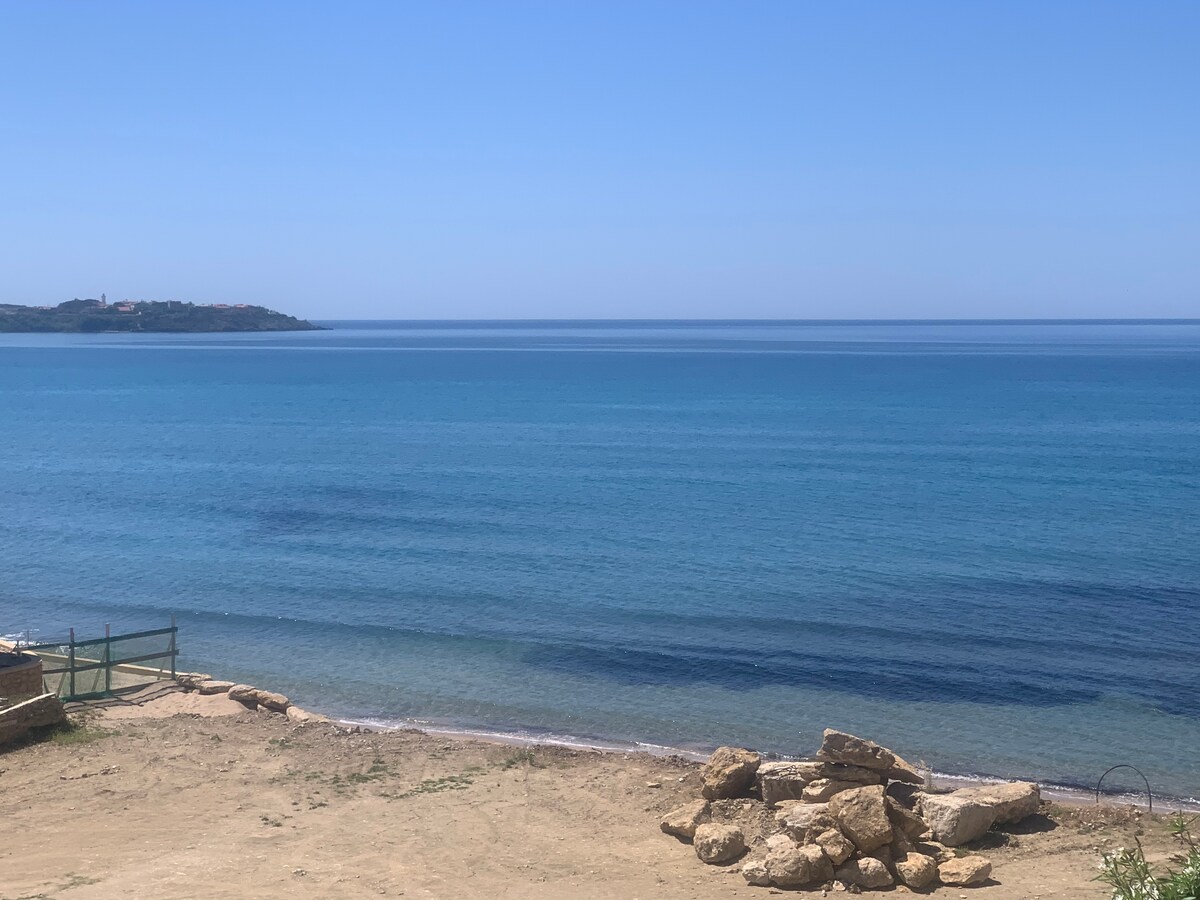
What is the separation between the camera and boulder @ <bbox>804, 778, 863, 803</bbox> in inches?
648

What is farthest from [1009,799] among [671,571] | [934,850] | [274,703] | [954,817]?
[671,571]

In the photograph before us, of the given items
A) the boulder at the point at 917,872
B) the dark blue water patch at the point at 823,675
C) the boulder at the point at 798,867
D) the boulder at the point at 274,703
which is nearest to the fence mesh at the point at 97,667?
the boulder at the point at 274,703

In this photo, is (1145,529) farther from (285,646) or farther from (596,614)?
(285,646)

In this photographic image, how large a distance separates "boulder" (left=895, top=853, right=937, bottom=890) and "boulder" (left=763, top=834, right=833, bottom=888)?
2.85 ft

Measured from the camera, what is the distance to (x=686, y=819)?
55.0ft

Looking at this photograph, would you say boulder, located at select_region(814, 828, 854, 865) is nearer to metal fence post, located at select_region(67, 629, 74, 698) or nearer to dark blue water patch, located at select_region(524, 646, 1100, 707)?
dark blue water patch, located at select_region(524, 646, 1100, 707)

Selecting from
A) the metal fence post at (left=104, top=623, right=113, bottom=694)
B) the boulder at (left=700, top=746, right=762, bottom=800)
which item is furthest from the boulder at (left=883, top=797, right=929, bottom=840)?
the metal fence post at (left=104, top=623, right=113, bottom=694)

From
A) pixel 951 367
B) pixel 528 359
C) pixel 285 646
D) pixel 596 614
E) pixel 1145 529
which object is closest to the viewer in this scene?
pixel 285 646

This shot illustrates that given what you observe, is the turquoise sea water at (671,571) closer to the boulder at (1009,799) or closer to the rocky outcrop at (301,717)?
the rocky outcrop at (301,717)

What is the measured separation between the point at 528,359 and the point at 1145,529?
486 feet

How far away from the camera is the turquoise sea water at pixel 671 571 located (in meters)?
25.1

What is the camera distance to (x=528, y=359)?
186 meters

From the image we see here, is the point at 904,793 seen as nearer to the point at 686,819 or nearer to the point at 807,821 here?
the point at 807,821

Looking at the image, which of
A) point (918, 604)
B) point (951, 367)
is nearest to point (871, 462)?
point (918, 604)
